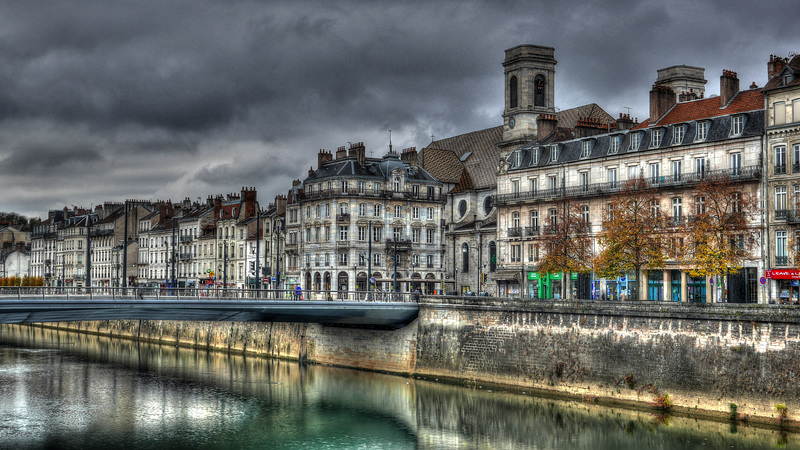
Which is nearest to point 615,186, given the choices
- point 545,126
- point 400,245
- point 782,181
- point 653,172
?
point 653,172

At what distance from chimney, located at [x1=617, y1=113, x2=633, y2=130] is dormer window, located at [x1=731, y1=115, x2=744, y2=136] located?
421 inches

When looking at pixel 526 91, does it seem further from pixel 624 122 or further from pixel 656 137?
pixel 656 137

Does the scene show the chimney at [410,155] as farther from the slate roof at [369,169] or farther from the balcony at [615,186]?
the balcony at [615,186]

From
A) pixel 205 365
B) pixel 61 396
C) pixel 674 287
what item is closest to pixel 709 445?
pixel 674 287

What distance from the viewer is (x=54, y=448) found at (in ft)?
110

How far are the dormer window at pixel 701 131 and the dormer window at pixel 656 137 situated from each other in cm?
A: 253

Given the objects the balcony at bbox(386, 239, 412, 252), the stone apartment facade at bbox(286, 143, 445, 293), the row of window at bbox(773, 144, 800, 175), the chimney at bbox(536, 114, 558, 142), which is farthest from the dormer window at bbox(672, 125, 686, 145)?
the balcony at bbox(386, 239, 412, 252)

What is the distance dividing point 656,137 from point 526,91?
2177 cm

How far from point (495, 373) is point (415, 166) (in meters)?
37.2

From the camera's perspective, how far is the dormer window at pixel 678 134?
176ft

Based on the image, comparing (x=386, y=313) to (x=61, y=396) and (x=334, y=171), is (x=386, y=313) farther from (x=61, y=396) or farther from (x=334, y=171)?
(x=334, y=171)

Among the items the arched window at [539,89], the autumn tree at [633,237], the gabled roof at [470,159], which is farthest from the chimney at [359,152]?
the autumn tree at [633,237]

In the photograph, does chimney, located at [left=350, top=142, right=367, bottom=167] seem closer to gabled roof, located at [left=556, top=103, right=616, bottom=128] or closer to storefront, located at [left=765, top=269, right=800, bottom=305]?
gabled roof, located at [left=556, top=103, right=616, bottom=128]

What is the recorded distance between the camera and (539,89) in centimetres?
7650
